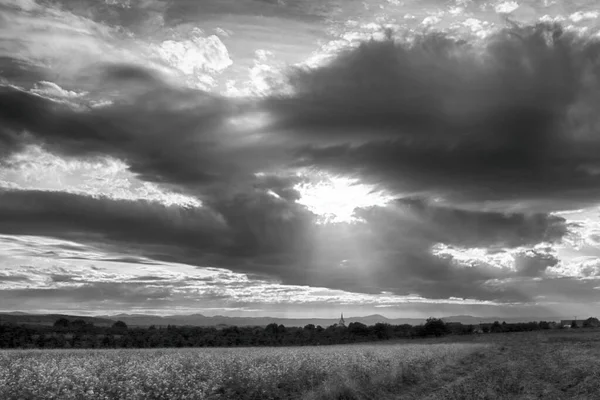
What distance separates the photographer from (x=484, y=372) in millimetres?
31766

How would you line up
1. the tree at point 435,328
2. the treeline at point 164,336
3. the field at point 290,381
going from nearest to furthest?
the field at point 290,381 → the treeline at point 164,336 → the tree at point 435,328

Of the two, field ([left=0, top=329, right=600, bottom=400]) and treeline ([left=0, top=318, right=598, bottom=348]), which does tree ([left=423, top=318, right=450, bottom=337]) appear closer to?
treeline ([left=0, top=318, right=598, bottom=348])

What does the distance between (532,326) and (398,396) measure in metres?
158

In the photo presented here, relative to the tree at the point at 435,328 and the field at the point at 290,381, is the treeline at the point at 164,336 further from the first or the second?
the field at the point at 290,381

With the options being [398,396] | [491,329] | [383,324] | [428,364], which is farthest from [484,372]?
[491,329]

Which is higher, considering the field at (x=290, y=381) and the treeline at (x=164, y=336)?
the field at (x=290, y=381)

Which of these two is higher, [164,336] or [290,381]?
[290,381]

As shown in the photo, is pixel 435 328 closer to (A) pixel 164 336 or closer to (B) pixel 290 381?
(A) pixel 164 336

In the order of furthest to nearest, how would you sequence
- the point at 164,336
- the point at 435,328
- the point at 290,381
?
the point at 435,328, the point at 164,336, the point at 290,381

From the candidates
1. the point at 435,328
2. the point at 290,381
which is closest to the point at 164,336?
the point at 290,381

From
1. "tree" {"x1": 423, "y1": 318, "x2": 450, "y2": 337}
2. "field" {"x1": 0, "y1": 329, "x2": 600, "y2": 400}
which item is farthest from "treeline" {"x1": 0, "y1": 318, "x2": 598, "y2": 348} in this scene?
"field" {"x1": 0, "y1": 329, "x2": 600, "y2": 400}

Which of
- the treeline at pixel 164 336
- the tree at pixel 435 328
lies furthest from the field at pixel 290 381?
the tree at pixel 435 328

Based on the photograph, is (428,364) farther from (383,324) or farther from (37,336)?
(383,324)

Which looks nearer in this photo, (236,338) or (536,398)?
(536,398)
